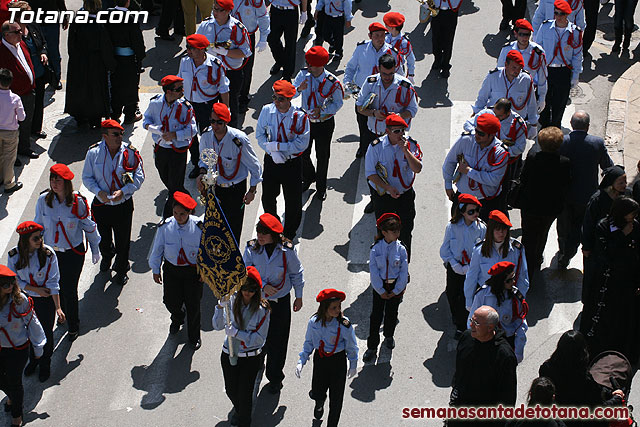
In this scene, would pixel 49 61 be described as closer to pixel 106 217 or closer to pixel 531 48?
pixel 106 217

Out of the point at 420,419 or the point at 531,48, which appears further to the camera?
the point at 531,48

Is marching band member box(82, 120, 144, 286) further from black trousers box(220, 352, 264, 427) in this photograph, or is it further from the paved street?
black trousers box(220, 352, 264, 427)

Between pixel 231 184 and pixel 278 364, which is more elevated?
pixel 231 184

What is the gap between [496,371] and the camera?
28.2 feet

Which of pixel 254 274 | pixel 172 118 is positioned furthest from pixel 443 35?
pixel 254 274

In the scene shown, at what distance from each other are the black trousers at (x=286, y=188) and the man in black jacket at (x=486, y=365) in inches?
166

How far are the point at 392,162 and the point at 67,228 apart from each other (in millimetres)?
3668

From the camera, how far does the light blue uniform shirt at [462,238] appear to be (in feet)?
34.9

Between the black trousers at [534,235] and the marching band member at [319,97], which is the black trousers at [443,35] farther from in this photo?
the black trousers at [534,235]

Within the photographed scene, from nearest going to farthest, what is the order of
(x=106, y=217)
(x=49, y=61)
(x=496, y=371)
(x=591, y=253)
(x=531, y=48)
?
(x=496, y=371)
(x=591, y=253)
(x=106, y=217)
(x=531, y=48)
(x=49, y=61)

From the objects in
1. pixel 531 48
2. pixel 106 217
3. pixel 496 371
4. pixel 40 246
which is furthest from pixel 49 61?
pixel 496 371

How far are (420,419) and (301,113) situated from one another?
404 centimetres

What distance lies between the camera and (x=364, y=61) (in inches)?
544

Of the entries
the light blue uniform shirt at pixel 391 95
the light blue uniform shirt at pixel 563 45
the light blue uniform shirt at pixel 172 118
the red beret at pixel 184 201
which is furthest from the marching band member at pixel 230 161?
the light blue uniform shirt at pixel 563 45
